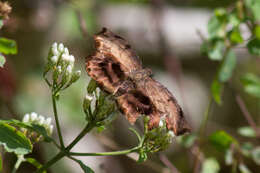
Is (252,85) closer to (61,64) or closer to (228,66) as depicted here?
(228,66)

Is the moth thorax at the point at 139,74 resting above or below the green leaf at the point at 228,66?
above

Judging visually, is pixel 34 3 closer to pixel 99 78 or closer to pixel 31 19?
pixel 31 19

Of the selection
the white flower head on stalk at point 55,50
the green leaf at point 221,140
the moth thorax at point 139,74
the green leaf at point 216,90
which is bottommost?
the green leaf at point 221,140

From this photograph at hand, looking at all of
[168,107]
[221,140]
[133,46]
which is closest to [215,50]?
[221,140]

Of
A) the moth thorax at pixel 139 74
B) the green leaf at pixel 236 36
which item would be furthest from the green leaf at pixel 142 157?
the green leaf at pixel 236 36

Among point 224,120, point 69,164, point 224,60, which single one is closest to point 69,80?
point 224,60

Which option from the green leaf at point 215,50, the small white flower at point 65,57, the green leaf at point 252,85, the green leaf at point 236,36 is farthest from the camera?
the green leaf at point 252,85

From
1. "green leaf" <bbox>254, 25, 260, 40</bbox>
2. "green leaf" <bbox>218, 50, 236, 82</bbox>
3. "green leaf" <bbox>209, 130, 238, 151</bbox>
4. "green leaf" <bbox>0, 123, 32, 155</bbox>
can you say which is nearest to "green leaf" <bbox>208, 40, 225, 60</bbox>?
"green leaf" <bbox>218, 50, 236, 82</bbox>

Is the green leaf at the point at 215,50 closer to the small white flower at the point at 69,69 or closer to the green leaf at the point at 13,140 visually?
the small white flower at the point at 69,69
